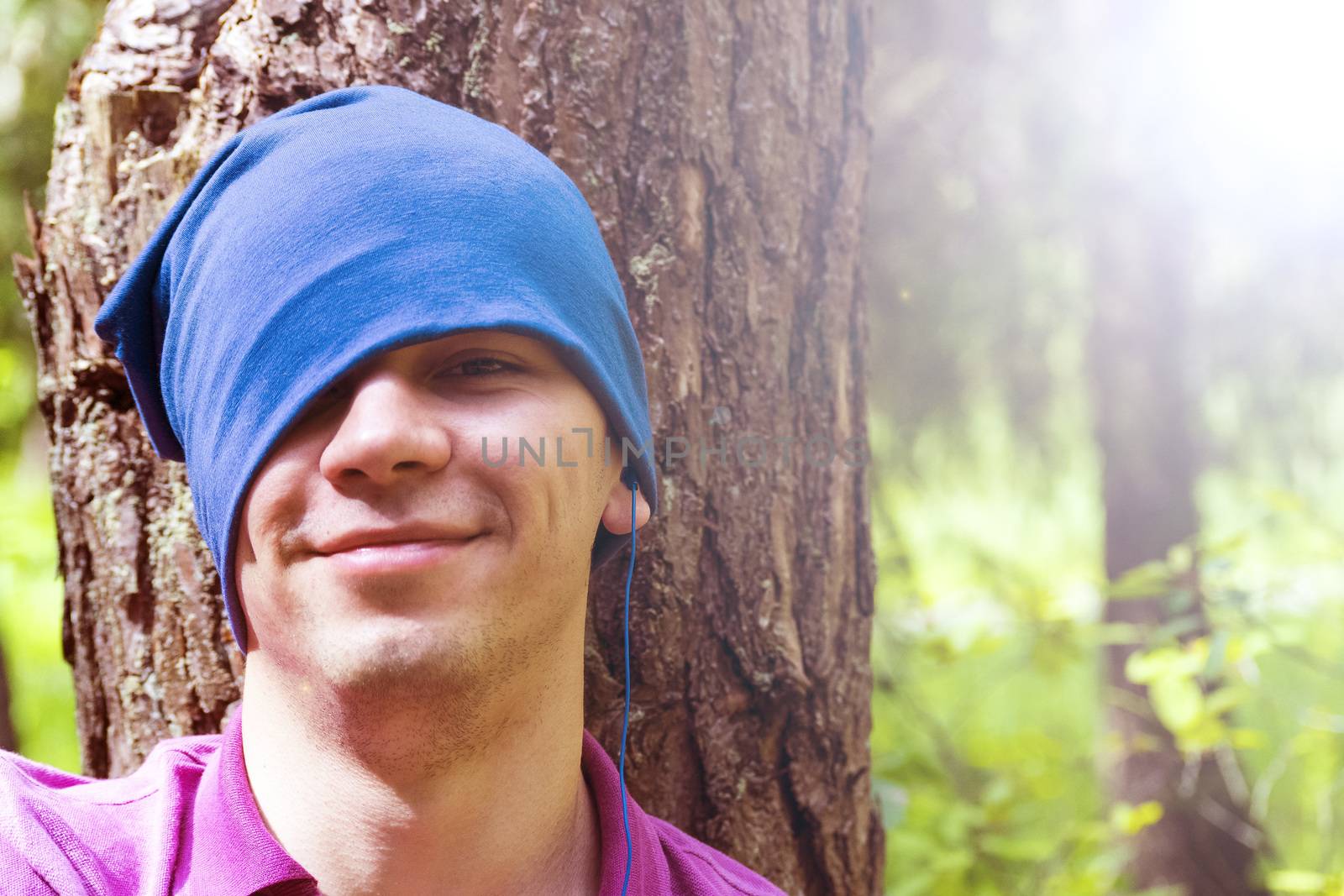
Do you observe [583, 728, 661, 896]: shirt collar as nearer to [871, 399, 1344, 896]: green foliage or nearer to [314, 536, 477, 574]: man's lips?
[314, 536, 477, 574]: man's lips

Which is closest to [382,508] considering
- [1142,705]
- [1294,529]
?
[1294,529]

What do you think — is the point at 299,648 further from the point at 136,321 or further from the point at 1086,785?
the point at 1086,785

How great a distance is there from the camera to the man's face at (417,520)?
1225mm

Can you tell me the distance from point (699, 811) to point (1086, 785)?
467 cm

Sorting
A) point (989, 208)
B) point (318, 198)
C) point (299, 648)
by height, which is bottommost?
point (299, 648)

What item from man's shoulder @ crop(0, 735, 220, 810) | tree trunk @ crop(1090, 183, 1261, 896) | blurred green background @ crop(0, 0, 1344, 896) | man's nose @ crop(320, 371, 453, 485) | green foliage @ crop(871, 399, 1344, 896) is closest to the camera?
man's nose @ crop(320, 371, 453, 485)

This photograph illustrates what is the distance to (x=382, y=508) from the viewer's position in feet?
4.04

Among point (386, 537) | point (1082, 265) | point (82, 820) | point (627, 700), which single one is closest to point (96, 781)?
point (82, 820)

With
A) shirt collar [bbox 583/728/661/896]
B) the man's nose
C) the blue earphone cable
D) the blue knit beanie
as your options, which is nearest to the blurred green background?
the blue earphone cable

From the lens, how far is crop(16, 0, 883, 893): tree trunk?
173 centimetres

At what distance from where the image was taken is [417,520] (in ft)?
4.04

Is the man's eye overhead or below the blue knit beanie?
below

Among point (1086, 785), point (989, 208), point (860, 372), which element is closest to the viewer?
point (860, 372)

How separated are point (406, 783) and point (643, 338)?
80 cm
